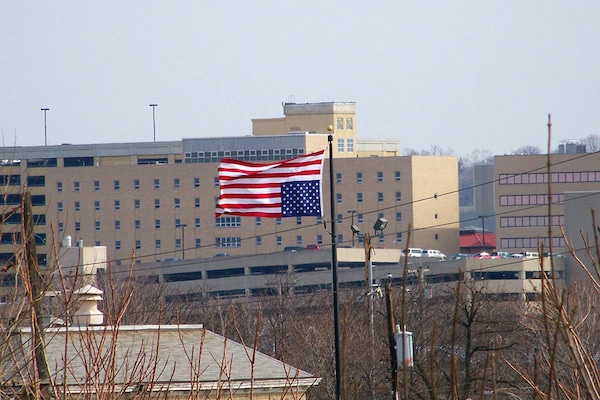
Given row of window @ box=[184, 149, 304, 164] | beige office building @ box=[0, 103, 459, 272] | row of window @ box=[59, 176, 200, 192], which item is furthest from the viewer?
row of window @ box=[184, 149, 304, 164]

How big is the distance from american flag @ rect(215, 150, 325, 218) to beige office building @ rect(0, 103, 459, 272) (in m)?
94.5

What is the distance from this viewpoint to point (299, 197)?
77.3ft

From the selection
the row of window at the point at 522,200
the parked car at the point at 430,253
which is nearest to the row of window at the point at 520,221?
the row of window at the point at 522,200

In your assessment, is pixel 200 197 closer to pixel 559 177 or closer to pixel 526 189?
pixel 526 189

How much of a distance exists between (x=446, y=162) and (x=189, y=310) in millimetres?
68985

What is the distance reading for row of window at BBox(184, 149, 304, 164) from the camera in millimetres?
131375

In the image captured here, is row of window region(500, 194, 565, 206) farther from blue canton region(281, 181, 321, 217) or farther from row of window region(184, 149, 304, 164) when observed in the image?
blue canton region(281, 181, 321, 217)

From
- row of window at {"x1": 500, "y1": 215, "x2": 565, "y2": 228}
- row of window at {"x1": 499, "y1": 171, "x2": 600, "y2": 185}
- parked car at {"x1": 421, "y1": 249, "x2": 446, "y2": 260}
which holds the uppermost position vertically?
row of window at {"x1": 499, "y1": 171, "x2": 600, "y2": 185}

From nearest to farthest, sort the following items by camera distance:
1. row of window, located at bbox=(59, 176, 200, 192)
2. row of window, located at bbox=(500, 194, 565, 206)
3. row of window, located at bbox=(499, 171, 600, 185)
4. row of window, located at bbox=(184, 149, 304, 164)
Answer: row of window, located at bbox=(499, 171, 600, 185) < row of window, located at bbox=(500, 194, 565, 206) < row of window, located at bbox=(59, 176, 200, 192) < row of window, located at bbox=(184, 149, 304, 164)

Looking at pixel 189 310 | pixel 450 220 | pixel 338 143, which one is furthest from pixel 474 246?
pixel 189 310

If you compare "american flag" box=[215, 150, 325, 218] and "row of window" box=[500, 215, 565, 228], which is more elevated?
"american flag" box=[215, 150, 325, 218]

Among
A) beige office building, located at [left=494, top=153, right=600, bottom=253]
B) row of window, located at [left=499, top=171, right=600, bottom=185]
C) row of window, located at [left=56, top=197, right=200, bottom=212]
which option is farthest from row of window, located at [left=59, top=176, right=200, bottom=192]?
row of window, located at [left=499, top=171, right=600, bottom=185]

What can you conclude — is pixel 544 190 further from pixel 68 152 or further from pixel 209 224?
pixel 68 152

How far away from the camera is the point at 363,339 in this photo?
33781 millimetres
